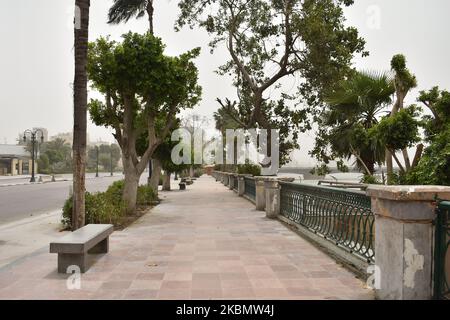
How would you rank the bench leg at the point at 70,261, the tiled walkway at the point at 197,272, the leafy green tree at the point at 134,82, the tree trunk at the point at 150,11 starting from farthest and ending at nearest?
the tree trunk at the point at 150,11 < the leafy green tree at the point at 134,82 < the bench leg at the point at 70,261 < the tiled walkway at the point at 197,272

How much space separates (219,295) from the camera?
482 cm

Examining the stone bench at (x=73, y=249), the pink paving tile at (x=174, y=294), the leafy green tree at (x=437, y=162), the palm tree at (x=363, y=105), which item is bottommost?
the pink paving tile at (x=174, y=294)

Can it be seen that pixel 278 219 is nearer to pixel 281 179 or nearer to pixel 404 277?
pixel 281 179

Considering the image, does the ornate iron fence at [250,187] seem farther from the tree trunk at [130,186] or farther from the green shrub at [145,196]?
the tree trunk at [130,186]

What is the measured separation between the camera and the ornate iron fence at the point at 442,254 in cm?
386

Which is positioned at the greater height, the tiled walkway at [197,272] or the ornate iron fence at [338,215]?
the ornate iron fence at [338,215]

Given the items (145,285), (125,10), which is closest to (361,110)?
(145,285)

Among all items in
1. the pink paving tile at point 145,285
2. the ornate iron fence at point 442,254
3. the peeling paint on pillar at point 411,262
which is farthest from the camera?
the pink paving tile at point 145,285

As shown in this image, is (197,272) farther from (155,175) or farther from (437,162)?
(155,175)

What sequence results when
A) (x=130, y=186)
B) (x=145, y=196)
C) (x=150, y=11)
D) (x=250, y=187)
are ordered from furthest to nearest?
1. (x=250, y=187)
2. (x=145, y=196)
3. (x=150, y=11)
4. (x=130, y=186)

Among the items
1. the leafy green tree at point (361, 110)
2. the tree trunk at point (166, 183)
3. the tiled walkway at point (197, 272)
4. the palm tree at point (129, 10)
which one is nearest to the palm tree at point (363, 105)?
the leafy green tree at point (361, 110)

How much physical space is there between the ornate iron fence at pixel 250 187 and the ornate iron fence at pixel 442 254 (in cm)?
1422

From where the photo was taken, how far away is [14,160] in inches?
2921

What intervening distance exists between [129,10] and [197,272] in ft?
42.1
